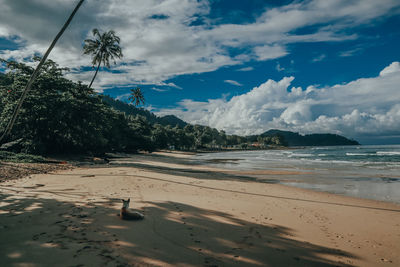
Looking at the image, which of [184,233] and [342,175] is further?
[342,175]

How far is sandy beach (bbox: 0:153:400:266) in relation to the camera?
150 inches

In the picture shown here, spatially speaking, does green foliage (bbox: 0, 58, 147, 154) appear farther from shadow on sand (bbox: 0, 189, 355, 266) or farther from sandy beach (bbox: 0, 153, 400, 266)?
shadow on sand (bbox: 0, 189, 355, 266)

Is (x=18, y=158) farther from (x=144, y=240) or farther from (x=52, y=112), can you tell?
(x=144, y=240)

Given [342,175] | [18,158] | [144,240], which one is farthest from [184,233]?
[342,175]

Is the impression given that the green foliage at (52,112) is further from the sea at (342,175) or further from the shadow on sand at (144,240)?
the sea at (342,175)

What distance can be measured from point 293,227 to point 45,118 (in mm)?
21095

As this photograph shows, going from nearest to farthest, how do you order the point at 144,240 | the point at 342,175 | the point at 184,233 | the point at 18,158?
the point at 144,240, the point at 184,233, the point at 18,158, the point at 342,175

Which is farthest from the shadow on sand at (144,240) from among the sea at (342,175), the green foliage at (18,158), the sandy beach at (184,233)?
the green foliage at (18,158)

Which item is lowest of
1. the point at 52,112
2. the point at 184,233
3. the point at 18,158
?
the point at 184,233

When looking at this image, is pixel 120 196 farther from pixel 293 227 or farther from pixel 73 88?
pixel 73 88

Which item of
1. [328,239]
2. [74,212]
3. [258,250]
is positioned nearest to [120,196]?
[74,212]

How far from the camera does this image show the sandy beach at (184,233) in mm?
3822

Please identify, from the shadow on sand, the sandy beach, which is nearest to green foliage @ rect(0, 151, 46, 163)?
the sandy beach

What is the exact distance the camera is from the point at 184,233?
4926 mm
